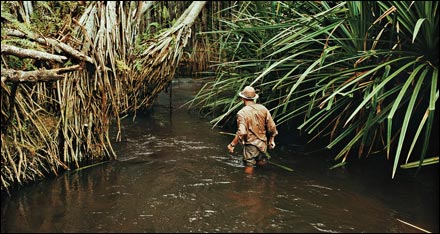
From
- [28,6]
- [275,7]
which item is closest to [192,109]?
[275,7]

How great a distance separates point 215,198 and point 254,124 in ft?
4.13

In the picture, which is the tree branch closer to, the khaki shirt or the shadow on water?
the shadow on water

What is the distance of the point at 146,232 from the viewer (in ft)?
12.1

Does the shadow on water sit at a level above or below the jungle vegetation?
below

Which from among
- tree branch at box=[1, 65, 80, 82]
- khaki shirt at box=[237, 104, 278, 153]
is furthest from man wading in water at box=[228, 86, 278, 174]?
tree branch at box=[1, 65, 80, 82]

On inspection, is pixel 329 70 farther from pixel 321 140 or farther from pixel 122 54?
pixel 122 54

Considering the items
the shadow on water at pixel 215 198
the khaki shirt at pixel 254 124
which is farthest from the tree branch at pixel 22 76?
the khaki shirt at pixel 254 124

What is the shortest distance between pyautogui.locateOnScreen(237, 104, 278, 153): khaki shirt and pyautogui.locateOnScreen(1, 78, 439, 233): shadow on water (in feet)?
1.16

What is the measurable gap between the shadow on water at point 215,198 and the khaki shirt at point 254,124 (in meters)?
0.35

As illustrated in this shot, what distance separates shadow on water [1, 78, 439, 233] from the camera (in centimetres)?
385

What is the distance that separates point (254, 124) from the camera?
541 cm

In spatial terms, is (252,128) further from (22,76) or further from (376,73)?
(22,76)

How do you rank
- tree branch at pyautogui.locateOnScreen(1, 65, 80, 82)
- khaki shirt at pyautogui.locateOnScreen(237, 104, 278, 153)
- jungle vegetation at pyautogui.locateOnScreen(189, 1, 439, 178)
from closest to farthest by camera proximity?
tree branch at pyautogui.locateOnScreen(1, 65, 80, 82) → jungle vegetation at pyautogui.locateOnScreen(189, 1, 439, 178) → khaki shirt at pyautogui.locateOnScreen(237, 104, 278, 153)

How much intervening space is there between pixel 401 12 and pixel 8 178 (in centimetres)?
434
